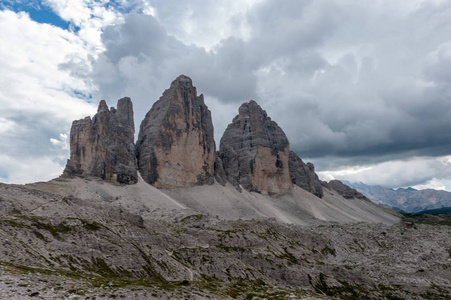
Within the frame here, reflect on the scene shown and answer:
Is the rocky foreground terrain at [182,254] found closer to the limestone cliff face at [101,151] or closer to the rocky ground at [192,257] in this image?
the rocky ground at [192,257]

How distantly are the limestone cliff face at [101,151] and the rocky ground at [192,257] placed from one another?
6207 centimetres

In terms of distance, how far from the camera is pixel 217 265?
77.2 meters

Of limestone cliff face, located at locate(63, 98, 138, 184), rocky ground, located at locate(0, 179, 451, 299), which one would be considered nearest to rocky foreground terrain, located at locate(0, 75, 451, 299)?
rocky ground, located at locate(0, 179, 451, 299)

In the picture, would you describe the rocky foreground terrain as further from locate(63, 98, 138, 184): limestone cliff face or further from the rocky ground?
locate(63, 98, 138, 184): limestone cliff face

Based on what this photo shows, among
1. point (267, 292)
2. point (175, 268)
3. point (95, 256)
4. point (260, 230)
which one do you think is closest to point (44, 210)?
point (95, 256)

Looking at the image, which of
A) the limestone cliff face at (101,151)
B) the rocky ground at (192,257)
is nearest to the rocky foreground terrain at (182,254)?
the rocky ground at (192,257)

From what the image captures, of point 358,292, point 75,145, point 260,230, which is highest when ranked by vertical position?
point 75,145

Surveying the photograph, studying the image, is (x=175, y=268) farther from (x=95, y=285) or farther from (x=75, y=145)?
(x=75, y=145)

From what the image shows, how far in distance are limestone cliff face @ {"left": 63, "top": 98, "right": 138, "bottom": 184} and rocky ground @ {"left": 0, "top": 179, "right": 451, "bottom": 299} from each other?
6207 cm

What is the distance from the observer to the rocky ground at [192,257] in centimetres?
3869

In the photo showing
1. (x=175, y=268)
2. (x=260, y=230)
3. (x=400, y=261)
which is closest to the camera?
(x=175, y=268)

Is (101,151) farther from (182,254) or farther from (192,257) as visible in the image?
(192,257)

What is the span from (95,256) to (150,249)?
48.3ft

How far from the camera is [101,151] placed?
180 metres
